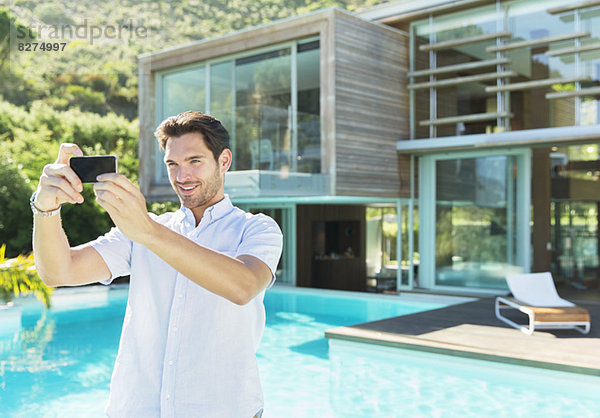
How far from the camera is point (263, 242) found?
1.52m

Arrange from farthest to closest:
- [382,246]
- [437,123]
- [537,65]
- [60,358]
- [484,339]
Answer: [382,246] → [437,123] → [537,65] → [60,358] → [484,339]

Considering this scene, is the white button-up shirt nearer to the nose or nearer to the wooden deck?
the nose

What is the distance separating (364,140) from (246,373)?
34.5 feet

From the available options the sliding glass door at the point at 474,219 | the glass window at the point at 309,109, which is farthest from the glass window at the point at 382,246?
the glass window at the point at 309,109

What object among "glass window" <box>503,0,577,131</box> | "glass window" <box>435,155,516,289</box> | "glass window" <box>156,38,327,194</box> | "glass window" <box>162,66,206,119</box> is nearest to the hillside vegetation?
"glass window" <box>162,66,206,119</box>

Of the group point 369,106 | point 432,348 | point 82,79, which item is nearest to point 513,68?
point 369,106

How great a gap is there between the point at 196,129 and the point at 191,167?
0.31 ft

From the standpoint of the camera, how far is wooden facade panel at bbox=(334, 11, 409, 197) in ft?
37.6

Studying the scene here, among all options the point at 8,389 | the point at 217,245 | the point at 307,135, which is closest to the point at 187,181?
the point at 217,245

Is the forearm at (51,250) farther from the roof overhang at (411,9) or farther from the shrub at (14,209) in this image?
the shrub at (14,209)

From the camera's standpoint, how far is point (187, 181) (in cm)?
162

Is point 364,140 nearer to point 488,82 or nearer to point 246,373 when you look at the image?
point 488,82

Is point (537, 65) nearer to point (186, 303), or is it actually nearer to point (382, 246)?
point (382, 246)

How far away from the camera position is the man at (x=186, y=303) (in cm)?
158
